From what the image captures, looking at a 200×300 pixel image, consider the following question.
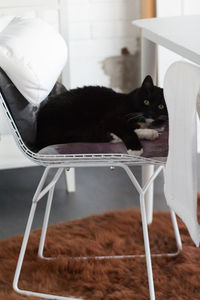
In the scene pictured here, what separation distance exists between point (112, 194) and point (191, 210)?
1256mm

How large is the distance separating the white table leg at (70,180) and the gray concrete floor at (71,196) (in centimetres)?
3

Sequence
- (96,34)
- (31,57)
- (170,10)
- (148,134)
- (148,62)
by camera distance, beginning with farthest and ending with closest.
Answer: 1. (96,34)
2. (170,10)
3. (148,62)
4. (148,134)
5. (31,57)

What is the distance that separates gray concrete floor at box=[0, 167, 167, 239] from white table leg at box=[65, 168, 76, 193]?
3 centimetres

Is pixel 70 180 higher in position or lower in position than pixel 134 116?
lower

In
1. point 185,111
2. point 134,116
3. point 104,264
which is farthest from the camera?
point 104,264

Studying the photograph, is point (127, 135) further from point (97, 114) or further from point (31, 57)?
point (31, 57)

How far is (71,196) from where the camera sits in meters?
2.68

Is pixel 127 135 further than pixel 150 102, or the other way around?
pixel 150 102

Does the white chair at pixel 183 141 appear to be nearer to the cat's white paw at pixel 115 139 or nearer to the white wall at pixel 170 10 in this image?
the cat's white paw at pixel 115 139

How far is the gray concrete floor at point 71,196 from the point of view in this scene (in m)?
2.47

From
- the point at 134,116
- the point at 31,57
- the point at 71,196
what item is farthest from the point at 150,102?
the point at 71,196

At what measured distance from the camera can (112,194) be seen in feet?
8.79

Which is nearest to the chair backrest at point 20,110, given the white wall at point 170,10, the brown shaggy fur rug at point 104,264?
the brown shaggy fur rug at point 104,264

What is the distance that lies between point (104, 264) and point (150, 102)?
0.62 meters
